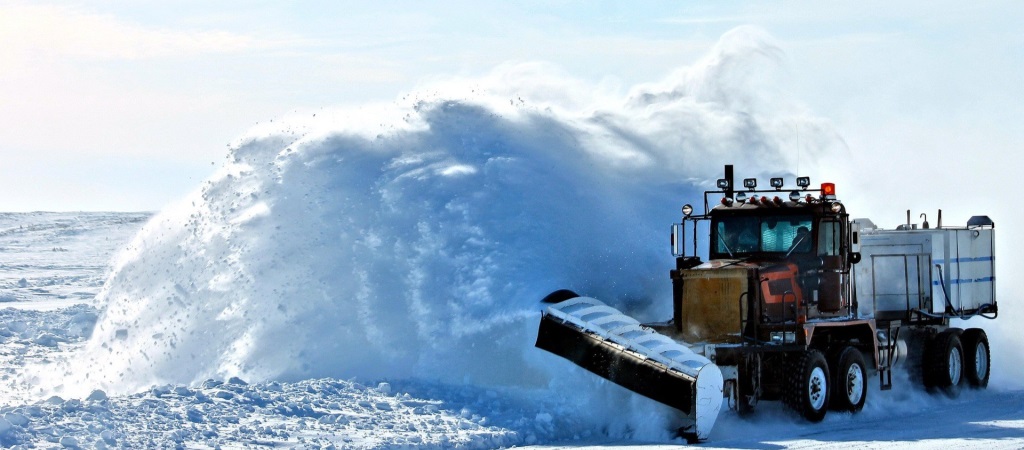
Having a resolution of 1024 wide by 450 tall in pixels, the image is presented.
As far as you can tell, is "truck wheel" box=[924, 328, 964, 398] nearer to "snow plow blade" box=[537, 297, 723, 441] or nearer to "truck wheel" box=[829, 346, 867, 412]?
"truck wheel" box=[829, 346, 867, 412]

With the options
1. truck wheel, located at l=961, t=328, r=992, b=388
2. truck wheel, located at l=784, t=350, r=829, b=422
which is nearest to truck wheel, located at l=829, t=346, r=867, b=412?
truck wheel, located at l=784, t=350, r=829, b=422

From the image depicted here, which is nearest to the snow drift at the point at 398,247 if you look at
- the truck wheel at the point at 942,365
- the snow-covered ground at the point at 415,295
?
the snow-covered ground at the point at 415,295

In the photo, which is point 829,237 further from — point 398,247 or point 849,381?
point 398,247

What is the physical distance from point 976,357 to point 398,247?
782 centimetres

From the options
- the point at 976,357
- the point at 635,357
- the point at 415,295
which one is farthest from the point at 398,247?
the point at 976,357

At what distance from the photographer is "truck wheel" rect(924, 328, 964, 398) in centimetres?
1639

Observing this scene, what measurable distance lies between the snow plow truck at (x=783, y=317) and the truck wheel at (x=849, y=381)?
0.6 inches

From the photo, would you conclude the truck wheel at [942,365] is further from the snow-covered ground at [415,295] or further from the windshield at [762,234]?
the windshield at [762,234]

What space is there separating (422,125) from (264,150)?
2.27 meters

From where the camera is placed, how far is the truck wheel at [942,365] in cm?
1639

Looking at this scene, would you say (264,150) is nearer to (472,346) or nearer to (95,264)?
(472,346)

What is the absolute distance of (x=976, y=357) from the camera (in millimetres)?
17156

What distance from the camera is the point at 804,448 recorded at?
11.4 m

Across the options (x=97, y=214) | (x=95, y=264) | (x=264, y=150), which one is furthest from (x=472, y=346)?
(x=97, y=214)
